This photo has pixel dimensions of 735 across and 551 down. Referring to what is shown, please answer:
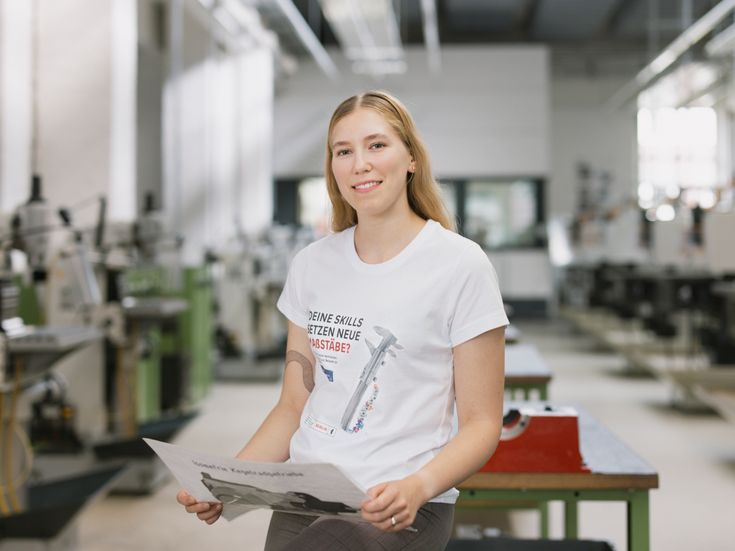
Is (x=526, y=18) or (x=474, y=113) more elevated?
(x=526, y=18)

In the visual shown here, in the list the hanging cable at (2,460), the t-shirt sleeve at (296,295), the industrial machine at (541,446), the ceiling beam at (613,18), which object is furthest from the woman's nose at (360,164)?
the ceiling beam at (613,18)

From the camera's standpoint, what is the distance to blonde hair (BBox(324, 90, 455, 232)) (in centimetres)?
165

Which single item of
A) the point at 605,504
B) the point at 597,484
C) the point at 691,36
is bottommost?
the point at 605,504

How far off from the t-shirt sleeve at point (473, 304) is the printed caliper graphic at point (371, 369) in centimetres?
11

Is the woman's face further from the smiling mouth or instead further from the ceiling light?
the ceiling light

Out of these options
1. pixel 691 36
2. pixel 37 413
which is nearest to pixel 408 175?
pixel 37 413

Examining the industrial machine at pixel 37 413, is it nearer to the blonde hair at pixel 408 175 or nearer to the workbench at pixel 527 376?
the workbench at pixel 527 376

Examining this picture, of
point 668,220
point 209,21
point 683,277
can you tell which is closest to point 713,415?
point 683,277

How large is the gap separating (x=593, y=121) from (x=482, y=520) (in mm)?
13707

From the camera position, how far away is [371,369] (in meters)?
1.57

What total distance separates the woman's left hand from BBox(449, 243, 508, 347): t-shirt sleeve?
0.96ft

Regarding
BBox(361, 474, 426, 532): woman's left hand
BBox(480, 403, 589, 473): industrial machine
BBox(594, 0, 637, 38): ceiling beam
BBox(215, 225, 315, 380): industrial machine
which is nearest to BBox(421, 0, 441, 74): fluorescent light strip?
BBox(594, 0, 637, 38): ceiling beam

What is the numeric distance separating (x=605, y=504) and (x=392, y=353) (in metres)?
3.01

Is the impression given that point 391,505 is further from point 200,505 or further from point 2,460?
point 2,460
